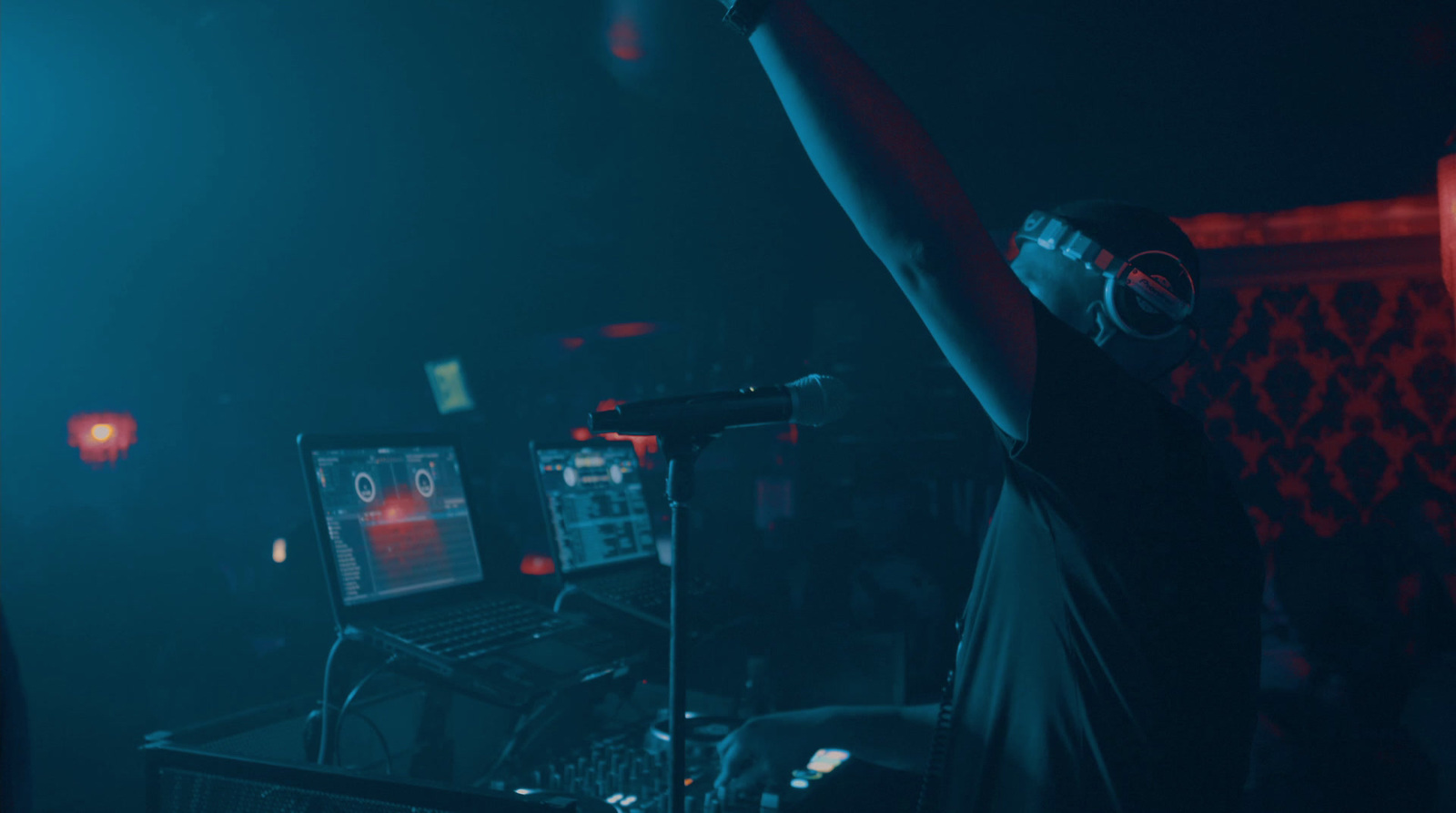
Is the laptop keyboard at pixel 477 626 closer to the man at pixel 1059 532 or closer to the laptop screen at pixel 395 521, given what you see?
the laptop screen at pixel 395 521

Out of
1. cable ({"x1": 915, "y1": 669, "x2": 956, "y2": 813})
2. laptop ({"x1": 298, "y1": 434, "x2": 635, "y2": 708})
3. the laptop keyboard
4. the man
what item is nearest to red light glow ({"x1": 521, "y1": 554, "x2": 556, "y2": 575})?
laptop ({"x1": 298, "y1": 434, "x2": 635, "y2": 708})

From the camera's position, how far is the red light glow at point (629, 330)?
6512mm

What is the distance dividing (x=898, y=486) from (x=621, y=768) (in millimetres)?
4030

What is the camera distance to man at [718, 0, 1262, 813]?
0.73 m

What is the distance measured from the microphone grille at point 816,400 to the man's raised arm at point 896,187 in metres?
0.35

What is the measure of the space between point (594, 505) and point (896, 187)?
175cm

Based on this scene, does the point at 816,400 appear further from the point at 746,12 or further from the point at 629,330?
the point at 629,330

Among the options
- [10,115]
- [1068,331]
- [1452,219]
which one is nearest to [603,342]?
[10,115]

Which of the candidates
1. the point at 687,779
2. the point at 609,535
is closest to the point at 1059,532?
the point at 687,779

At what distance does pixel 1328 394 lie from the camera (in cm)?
669

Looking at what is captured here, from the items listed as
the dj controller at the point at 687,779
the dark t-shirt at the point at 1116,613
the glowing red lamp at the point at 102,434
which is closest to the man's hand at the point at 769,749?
the dj controller at the point at 687,779

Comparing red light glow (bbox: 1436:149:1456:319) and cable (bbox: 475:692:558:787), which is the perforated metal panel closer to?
cable (bbox: 475:692:558:787)

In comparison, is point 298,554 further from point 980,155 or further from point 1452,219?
point 1452,219

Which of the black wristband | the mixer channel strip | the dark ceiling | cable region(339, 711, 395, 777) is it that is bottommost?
the mixer channel strip
